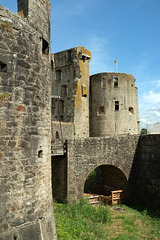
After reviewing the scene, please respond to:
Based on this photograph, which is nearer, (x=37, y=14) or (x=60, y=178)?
(x=37, y=14)

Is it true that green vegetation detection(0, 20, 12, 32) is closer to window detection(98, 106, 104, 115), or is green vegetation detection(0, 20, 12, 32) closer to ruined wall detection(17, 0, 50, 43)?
ruined wall detection(17, 0, 50, 43)

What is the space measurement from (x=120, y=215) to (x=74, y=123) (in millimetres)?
9862

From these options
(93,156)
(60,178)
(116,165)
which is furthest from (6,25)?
(116,165)

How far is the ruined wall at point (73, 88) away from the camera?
20703mm

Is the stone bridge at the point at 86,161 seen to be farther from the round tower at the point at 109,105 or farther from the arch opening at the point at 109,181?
the round tower at the point at 109,105

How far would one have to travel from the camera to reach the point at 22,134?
17.3 ft

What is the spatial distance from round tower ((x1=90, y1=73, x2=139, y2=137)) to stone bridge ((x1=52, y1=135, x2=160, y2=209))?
714 cm

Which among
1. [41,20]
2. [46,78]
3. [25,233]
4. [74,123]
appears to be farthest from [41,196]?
[74,123]

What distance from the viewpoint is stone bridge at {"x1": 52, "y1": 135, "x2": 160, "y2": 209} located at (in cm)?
1226

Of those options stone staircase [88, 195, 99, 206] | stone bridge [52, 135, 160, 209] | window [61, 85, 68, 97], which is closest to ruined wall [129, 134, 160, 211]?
stone bridge [52, 135, 160, 209]

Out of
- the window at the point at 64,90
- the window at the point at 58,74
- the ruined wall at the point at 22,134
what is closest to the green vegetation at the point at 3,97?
the ruined wall at the point at 22,134

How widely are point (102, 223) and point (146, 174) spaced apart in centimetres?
472

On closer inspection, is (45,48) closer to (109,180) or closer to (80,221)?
(80,221)

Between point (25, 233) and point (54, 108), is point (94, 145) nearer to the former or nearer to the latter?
point (25, 233)
